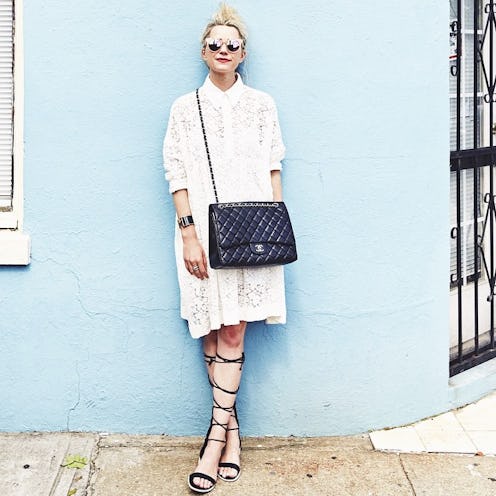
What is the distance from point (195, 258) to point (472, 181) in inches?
85.5

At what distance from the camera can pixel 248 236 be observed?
3621mm

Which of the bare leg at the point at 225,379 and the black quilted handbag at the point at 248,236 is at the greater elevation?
the black quilted handbag at the point at 248,236

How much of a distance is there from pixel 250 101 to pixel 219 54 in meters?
0.26

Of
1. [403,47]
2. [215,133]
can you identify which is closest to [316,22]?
[403,47]

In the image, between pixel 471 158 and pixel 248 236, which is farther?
pixel 471 158

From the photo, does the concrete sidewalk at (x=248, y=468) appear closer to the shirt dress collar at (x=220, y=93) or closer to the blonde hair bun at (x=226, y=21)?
the shirt dress collar at (x=220, y=93)

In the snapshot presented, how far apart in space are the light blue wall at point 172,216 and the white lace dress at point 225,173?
20 cm

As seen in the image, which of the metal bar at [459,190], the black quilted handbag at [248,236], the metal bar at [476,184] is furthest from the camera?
the metal bar at [476,184]

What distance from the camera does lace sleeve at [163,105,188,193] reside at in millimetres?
3824

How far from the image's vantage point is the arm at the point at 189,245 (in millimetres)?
3789

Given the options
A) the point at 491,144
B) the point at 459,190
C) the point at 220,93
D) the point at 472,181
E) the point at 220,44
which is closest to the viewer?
the point at 220,44

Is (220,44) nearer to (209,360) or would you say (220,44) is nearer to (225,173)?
(225,173)

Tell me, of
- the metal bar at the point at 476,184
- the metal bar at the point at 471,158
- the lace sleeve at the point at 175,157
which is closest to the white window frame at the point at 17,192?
the lace sleeve at the point at 175,157

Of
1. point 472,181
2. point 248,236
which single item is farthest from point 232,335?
point 472,181
